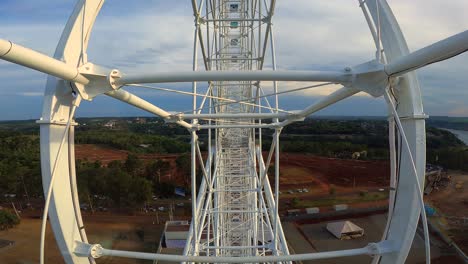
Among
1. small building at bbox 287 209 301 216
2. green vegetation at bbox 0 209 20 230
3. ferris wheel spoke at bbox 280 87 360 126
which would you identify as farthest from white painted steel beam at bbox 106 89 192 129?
green vegetation at bbox 0 209 20 230

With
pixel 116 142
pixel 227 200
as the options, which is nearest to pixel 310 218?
pixel 227 200

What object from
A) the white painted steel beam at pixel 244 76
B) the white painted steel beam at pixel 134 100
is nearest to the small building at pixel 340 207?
the white painted steel beam at pixel 134 100

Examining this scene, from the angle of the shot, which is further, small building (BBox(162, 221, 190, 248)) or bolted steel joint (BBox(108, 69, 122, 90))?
small building (BBox(162, 221, 190, 248))

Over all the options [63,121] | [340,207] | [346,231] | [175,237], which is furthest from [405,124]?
[340,207]

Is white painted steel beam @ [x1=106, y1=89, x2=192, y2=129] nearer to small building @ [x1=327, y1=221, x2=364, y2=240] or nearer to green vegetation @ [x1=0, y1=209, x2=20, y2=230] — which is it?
small building @ [x1=327, y1=221, x2=364, y2=240]

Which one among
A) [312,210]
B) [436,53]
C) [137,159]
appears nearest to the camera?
[436,53]

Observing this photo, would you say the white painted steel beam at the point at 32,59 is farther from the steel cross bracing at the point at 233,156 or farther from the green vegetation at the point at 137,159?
the steel cross bracing at the point at 233,156

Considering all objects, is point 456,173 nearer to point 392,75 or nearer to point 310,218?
point 310,218

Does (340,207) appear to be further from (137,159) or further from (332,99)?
(332,99)

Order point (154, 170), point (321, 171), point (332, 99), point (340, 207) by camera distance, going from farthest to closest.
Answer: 1. point (321, 171)
2. point (154, 170)
3. point (340, 207)
4. point (332, 99)
